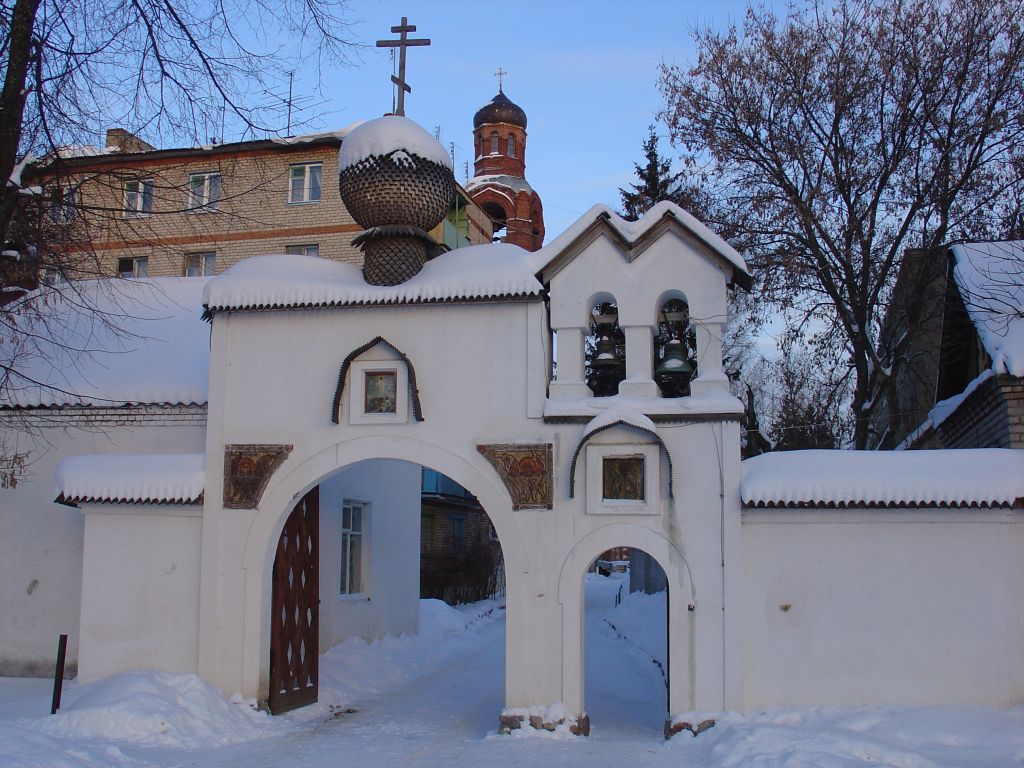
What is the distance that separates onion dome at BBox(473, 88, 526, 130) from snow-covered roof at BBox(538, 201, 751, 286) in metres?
28.7

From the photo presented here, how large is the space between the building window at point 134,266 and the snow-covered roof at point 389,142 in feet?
50.7

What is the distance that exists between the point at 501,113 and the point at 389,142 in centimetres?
2786

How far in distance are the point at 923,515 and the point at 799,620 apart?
4.87ft

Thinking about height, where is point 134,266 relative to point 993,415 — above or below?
above

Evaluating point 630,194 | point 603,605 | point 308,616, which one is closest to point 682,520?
point 308,616

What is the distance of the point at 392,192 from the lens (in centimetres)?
1140

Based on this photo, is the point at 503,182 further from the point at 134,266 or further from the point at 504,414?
the point at 504,414

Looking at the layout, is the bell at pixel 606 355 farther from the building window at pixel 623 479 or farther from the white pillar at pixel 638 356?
the building window at pixel 623 479

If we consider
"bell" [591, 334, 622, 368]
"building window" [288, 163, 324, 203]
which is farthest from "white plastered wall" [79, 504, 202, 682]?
"building window" [288, 163, 324, 203]

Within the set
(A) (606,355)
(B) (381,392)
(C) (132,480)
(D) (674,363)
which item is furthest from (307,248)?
(D) (674,363)

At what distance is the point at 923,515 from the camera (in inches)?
379

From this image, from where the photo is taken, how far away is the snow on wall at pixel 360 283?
10820 millimetres

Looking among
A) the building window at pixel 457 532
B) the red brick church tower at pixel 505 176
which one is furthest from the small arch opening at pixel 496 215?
the building window at pixel 457 532

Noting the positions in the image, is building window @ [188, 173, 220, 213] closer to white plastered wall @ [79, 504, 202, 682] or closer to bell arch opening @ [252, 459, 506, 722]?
bell arch opening @ [252, 459, 506, 722]
